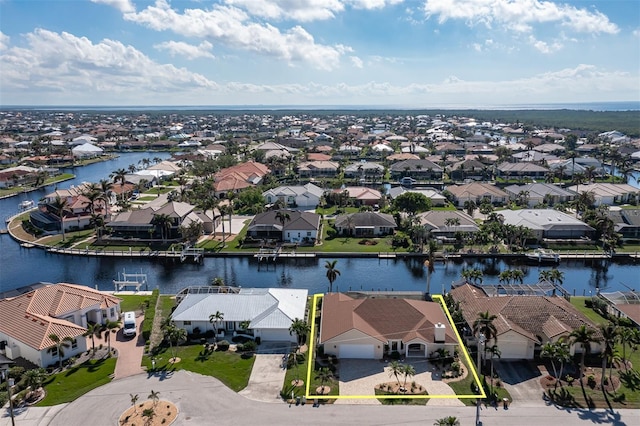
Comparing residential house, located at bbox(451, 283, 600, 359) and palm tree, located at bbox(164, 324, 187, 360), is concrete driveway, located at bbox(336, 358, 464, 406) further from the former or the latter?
palm tree, located at bbox(164, 324, 187, 360)

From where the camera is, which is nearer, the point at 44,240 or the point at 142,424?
the point at 142,424

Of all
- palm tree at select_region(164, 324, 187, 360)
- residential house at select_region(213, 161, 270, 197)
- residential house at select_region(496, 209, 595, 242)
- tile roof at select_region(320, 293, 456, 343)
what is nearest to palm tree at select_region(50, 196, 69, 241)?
residential house at select_region(213, 161, 270, 197)

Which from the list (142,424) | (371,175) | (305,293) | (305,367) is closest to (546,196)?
(371,175)

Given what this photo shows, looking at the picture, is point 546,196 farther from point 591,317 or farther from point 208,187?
point 208,187

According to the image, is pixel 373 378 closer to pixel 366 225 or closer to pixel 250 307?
pixel 250 307

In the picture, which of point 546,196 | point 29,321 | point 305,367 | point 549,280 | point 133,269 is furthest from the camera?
point 546,196
